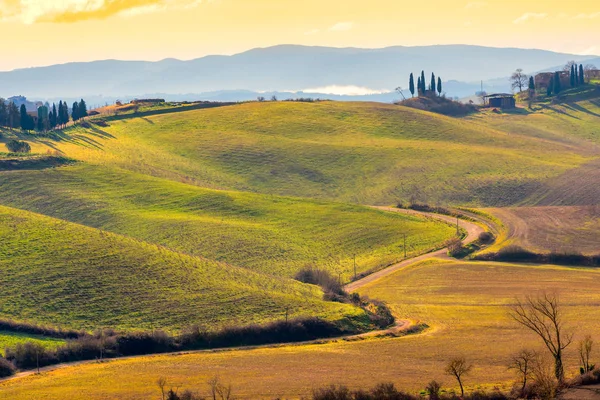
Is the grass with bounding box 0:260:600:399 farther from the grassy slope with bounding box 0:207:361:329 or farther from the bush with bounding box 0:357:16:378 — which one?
the grassy slope with bounding box 0:207:361:329

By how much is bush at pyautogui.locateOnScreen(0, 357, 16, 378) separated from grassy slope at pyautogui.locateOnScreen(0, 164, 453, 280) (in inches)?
1528

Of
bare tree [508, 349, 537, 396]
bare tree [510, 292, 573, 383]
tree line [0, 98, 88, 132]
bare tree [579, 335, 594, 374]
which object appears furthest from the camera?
tree line [0, 98, 88, 132]

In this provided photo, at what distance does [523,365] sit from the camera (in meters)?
58.4

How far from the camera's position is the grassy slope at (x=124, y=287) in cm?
7538

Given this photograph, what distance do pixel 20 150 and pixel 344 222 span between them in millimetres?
Answer: 56865

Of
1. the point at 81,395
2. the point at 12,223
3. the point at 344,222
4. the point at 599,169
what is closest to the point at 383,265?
the point at 344,222

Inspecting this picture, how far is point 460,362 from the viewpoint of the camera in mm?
55969

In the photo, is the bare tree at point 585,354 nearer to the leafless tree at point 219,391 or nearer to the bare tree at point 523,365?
the bare tree at point 523,365

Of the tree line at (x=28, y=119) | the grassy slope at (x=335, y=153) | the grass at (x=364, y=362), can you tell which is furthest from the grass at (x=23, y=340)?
the tree line at (x=28, y=119)

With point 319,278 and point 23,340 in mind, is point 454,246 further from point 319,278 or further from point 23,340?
point 23,340

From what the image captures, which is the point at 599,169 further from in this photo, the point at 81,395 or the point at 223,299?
the point at 81,395

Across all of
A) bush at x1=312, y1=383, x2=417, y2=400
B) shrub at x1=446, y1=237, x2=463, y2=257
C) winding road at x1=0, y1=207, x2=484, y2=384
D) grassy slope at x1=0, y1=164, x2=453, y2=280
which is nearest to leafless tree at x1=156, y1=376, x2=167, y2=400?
bush at x1=312, y1=383, x2=417, y2=400

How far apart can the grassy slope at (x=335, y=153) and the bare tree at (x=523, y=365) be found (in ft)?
254

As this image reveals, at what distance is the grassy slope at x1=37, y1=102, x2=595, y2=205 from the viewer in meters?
146
